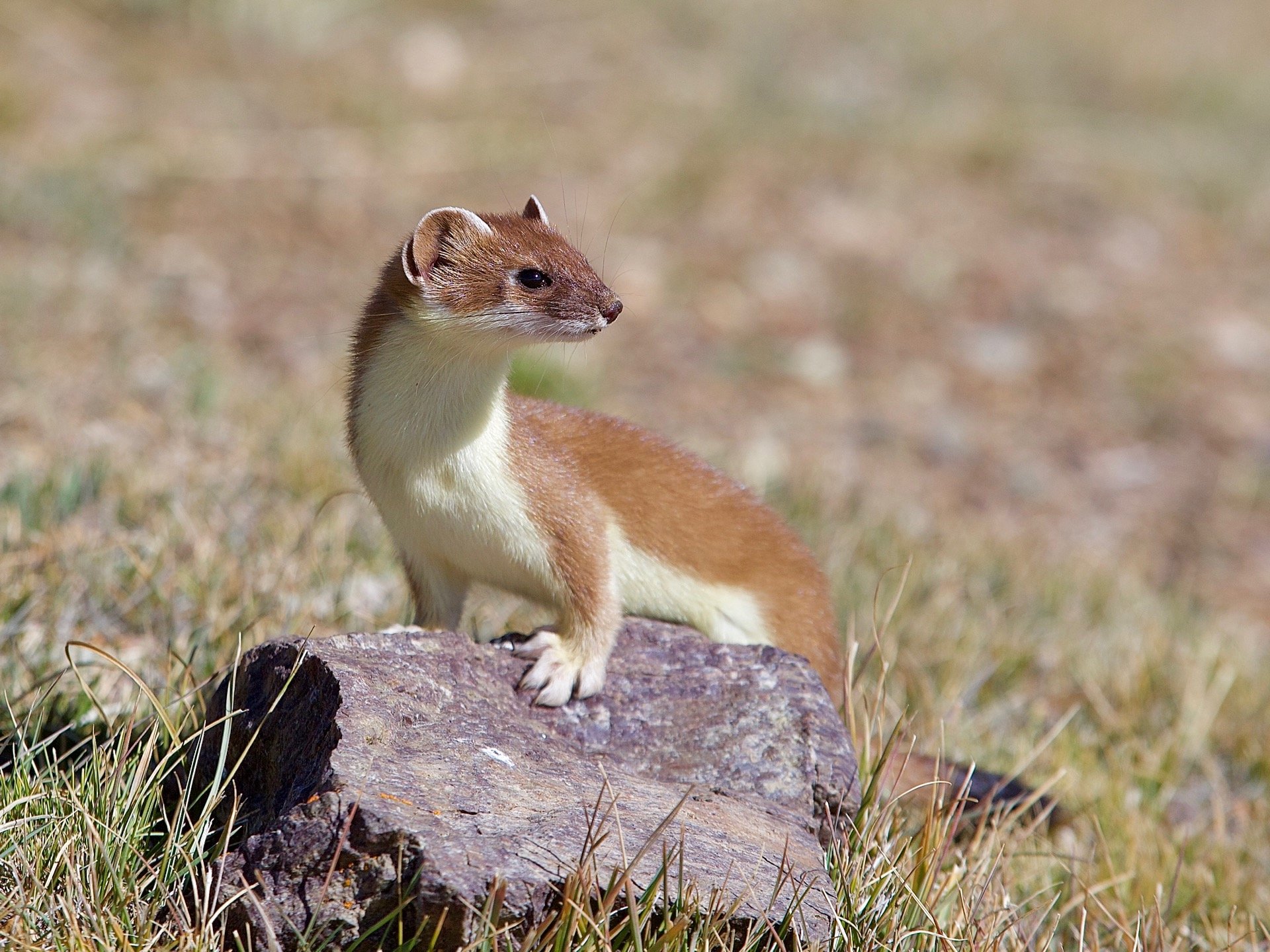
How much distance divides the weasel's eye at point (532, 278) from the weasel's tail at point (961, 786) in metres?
1.47

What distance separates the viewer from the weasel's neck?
305 cm

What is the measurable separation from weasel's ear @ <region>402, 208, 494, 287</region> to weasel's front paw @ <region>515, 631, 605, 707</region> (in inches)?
36.5

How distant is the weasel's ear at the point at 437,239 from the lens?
307cm

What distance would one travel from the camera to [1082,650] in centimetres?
510

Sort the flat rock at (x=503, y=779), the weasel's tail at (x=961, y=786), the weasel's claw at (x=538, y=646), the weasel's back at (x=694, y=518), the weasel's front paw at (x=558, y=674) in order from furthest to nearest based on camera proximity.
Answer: the weasel's back at (x=694, y=518)
the weasel's tail at (x=961, y=786)
the weasel's claw at (x=538, y=646)
the weasel's front paw at (x=558, y=674)
the flat rock at (x=503, y=779)

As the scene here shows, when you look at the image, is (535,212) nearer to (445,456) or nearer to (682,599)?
(445,456)

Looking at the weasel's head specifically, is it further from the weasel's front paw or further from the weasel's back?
the weasel's front paw

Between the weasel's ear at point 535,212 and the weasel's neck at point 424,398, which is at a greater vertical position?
the weasel's ear at point 535,212

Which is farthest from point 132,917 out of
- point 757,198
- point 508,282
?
point 757,198

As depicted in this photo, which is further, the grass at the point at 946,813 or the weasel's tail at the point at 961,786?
the weasel's tail at the point at 961,786

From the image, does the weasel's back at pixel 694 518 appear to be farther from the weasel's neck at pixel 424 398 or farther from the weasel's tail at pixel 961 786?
the weasel's tail at pixel 961 786

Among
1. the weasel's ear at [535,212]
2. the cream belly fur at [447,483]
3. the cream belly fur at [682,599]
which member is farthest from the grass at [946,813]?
the weasel's ear at [535,212]

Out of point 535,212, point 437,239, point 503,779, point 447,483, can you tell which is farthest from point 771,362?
point 503,779

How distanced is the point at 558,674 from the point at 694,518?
69 centimetres
